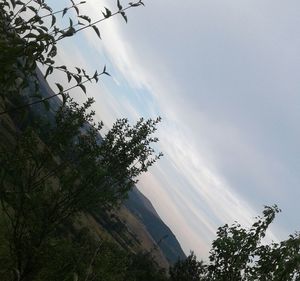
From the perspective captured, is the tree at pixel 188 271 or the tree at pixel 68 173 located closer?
the tree at pixel 68 173

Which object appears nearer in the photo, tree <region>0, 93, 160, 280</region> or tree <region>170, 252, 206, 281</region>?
tree <region>0, 93, 160, 280</region>

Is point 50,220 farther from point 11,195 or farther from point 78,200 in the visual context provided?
point 11,195

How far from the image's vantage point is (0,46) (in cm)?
382

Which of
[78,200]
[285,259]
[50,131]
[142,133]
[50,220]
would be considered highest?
[142,133]

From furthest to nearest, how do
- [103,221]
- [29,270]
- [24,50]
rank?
[103,221] < [29,270] < [24,50]

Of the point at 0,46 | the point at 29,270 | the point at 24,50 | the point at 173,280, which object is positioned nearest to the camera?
the point at 0,46

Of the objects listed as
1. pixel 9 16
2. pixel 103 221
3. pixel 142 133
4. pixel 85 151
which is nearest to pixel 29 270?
pixel 85 151

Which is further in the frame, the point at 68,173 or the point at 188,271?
the point at 188,271

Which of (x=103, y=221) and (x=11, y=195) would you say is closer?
(x=11, y=195)

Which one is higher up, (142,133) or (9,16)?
(142,133)

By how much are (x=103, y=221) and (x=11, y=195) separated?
16242 centimetres

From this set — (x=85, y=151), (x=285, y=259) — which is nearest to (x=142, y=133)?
(x=85, y=151)

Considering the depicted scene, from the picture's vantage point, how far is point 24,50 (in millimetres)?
4066

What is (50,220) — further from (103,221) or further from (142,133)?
(103,221)
